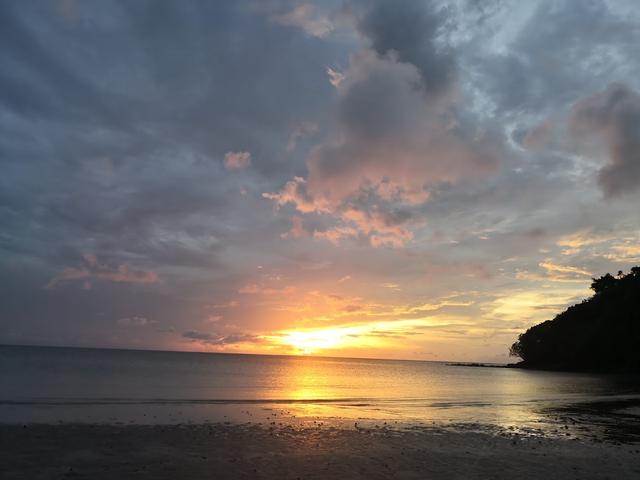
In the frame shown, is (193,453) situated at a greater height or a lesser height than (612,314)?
lesser

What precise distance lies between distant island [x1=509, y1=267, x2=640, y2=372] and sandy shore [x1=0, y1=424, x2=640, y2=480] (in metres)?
139

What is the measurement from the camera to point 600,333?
149625 millimetres

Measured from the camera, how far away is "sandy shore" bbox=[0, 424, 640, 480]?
57.9ft

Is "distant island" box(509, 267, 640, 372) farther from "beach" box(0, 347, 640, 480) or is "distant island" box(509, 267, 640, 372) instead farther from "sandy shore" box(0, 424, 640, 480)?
"sandy shore" box(0, 424, 640, 480)

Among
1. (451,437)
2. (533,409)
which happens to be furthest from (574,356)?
(451,437)

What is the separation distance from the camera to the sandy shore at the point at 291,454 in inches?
695

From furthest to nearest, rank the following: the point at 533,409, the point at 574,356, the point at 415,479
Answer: the point at 574,356, the point at 533,409, the point at 415,479

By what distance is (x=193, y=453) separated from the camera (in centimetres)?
2058

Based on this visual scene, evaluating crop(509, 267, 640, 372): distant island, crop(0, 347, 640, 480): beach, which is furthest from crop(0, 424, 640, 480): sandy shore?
crop(509, 267, 640, 372): distant island

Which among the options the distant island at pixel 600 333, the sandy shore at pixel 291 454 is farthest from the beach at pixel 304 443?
the distant island at pixel 600 333

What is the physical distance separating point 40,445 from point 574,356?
6940 inches

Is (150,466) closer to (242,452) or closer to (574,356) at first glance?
(242,452)

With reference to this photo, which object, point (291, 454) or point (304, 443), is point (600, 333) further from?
point (291, 454)

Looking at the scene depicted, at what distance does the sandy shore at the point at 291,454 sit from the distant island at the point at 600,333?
13921 cm
